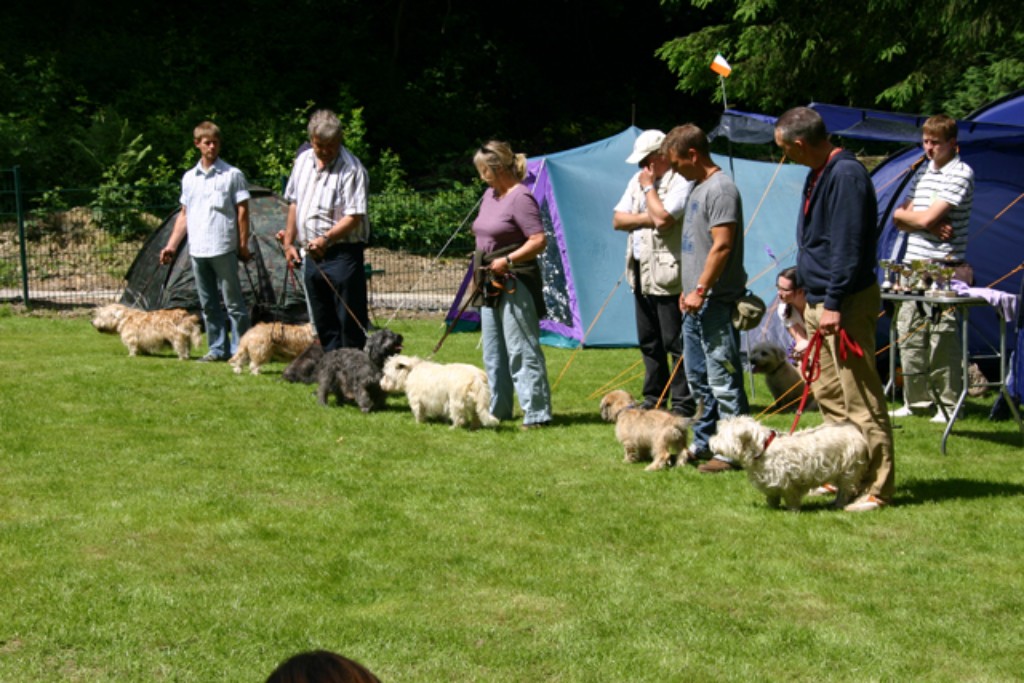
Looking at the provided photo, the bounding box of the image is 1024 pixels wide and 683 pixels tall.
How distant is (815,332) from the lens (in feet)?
18.7

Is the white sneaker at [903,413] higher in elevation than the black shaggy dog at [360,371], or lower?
lower

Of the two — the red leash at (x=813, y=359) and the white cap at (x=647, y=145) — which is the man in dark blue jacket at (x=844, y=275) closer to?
the red leash at (x=813, y=359)

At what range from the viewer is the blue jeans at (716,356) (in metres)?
6.25

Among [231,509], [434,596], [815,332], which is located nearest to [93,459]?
[231,509]

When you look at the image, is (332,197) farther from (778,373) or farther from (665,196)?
(778,373)

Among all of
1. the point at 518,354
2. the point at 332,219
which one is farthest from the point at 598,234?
the point at 518,354

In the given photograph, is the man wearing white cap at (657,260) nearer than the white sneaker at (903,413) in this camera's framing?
Yes

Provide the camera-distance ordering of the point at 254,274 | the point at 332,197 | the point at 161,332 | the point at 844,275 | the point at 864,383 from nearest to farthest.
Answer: the point at 844,275 < the point at 864,383 < the point at 332,197 < the point at 161,332 < the point at 254,274

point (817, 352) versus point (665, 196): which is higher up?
→ point (665, 196)

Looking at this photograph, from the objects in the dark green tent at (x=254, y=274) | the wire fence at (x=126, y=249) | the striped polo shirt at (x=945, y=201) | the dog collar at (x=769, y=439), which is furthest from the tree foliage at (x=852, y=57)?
the dog collar at (x=769, y=439)

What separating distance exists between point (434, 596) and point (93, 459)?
2920 millimetres

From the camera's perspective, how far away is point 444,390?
7582mm

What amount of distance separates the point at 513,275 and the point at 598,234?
13.8 ft

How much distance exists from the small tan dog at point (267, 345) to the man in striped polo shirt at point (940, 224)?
4720 mm
